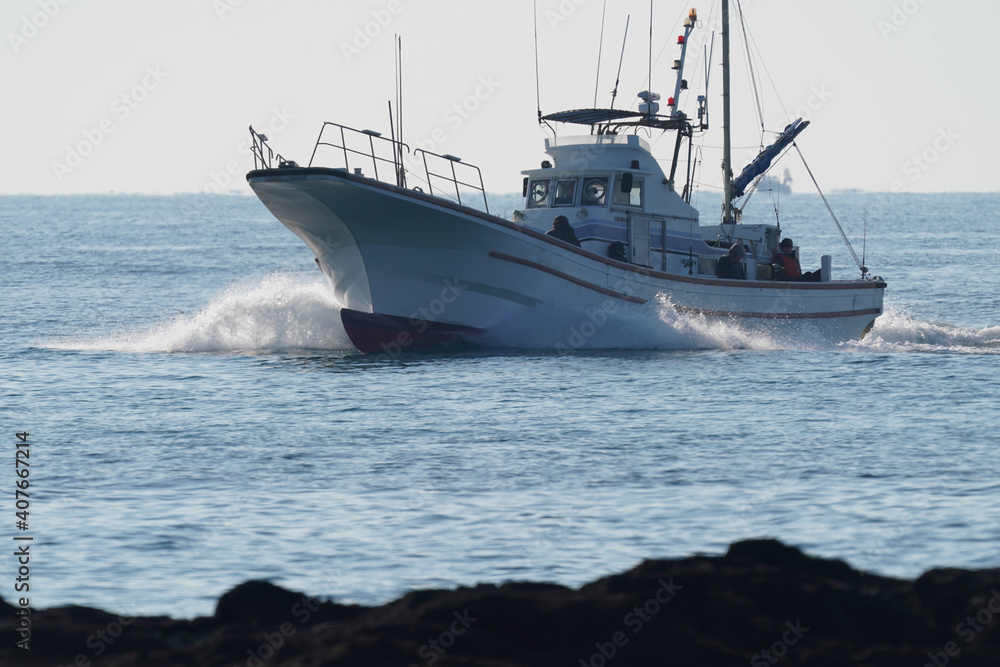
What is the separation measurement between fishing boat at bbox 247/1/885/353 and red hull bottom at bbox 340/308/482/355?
0.02 metres

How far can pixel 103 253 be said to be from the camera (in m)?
58.6

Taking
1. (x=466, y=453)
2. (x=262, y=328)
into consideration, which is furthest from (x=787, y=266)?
(x=466, y=453)

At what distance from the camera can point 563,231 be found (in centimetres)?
1977

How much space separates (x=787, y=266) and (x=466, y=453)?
520 inches

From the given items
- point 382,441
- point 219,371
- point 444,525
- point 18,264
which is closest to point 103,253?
point 18,264

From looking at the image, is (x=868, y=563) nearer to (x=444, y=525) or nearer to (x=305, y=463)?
(x=444, y=525)

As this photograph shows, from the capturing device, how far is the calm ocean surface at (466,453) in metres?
8.34

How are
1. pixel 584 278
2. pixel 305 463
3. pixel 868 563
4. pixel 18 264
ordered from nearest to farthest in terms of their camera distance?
pixel 868 563, pixel 305 463, pixel 584 278, pixel 18 264

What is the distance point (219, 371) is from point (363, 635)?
12.6 metres
